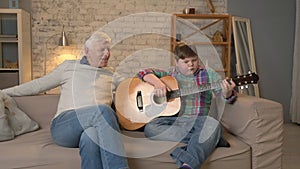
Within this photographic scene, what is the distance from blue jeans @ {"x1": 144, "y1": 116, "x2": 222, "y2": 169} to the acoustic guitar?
3.0 inches

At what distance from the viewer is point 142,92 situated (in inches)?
79.4

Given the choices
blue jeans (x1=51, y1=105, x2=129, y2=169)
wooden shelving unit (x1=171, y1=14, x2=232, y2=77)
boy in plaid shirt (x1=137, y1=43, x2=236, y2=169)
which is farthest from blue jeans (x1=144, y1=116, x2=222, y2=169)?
wooden shelving unit (x1=171, y1=14, x2=232, y2=77)

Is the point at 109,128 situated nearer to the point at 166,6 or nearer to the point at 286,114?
the point at 166,6

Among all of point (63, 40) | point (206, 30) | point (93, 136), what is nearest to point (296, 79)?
point (206, 30)

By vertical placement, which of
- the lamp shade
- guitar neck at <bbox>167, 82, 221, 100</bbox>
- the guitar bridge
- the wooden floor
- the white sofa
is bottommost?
the wooden floor

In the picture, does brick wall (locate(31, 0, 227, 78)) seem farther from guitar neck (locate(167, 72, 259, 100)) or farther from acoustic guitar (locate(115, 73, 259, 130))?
guitar neck (locate(167, 72, 259, 100))

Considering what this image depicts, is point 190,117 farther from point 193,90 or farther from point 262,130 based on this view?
point 262,130

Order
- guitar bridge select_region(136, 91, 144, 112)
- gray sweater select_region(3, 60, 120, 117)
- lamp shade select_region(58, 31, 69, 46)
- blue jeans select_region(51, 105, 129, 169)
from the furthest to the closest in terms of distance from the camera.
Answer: lamp shade select_region(58, 31, 69, 46) < guitar bridge select_region(136, 91, 144, 112) < gray sweater select_region(3, 60, 120, 117) < blue jeans select_region(51, 105, 129, 169)

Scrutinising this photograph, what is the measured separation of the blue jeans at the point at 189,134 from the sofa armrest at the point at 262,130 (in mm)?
171

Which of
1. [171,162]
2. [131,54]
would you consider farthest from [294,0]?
[171,162]

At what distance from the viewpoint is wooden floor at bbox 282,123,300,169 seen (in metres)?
2.47

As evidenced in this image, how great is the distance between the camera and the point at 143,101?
1990 millimetres

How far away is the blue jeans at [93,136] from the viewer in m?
1.47

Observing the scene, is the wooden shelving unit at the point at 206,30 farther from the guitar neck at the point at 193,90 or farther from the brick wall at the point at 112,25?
the guitar neck at the point at 193,90
